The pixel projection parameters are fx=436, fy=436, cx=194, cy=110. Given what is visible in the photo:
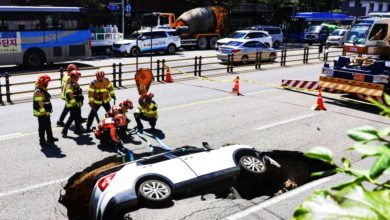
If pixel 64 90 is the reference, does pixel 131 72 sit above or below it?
below

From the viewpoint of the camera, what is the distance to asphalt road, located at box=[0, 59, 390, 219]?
6.87 meters

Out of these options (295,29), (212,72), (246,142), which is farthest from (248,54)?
(295,29)

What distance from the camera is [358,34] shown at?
17000 millimetres

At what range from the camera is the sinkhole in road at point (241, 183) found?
716 cm

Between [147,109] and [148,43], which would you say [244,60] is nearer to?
[148,43]

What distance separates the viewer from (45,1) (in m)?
34.7

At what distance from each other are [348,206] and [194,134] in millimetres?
10299

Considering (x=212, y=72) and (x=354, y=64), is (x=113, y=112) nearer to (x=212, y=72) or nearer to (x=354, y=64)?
(x=354, y=64)

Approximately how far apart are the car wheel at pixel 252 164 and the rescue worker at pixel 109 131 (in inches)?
124

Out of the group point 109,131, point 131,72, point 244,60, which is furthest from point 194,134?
point 244,60

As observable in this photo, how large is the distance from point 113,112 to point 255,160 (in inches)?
162

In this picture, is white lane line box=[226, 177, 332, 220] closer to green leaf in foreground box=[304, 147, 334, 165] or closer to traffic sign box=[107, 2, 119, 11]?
green leaf in foreground box=[304, 147, 334, 165]

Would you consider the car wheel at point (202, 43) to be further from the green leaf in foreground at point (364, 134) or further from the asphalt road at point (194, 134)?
the green leaf in foreground at point (364, 134)

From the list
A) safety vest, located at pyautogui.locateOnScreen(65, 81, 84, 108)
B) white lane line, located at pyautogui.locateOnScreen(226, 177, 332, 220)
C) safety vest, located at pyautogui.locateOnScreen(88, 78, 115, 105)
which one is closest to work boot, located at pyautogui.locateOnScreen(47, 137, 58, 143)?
safety vest, located at pyautogui.locateOnScreen(65, 81, 84, 108)
